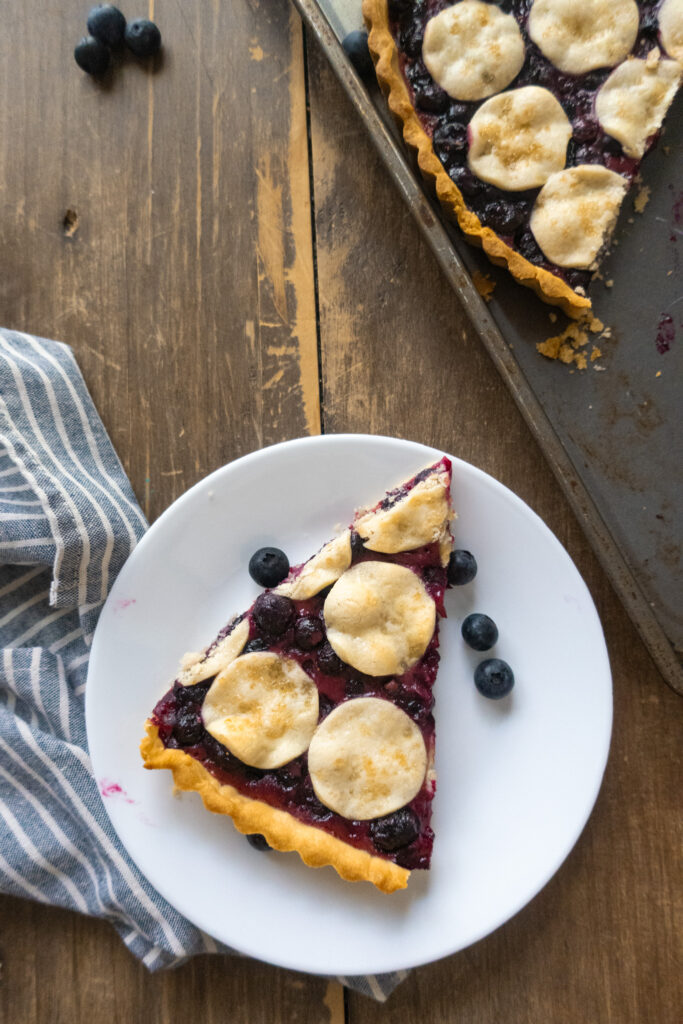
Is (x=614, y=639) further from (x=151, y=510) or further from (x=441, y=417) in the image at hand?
(x=151, y=510)

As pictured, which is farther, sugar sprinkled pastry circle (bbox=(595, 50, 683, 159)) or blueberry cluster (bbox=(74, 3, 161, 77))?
blueberry cluster (bbox=(74, 3, 161, 77))

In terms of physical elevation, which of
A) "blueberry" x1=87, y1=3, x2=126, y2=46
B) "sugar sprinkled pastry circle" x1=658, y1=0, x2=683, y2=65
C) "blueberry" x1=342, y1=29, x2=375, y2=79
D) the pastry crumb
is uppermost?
"blueberry" x1=87, y1=3, x2=126, y2=46

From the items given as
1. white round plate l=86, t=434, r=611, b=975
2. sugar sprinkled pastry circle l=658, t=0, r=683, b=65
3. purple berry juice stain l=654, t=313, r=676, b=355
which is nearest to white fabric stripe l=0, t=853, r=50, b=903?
white round plate l=86, t=434, r=611, b=975

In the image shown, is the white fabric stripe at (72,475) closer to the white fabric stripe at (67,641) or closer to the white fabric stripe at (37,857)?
the white fabric stripe at (67,641)

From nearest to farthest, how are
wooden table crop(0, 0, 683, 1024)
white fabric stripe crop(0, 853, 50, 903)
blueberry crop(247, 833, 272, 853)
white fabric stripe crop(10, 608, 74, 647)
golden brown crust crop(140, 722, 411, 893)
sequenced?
1. golden brown crust crop(140, 722, 411, 893)
2. blueberry crop(247, 833, 272, 853)
3. white fabric stripe crop(0, 853, 50, 903)
4. white fabric stripe crop(10, 608, 74, 647)
5. wooden table crop(0, 0, 683, 1024)

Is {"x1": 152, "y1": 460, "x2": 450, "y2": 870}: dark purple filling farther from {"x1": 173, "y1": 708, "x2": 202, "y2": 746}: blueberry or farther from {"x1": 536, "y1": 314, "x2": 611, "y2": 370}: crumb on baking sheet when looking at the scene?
{"x1": 536, "y1": 314, "x2": 611, "y2": 370}: crumb on baking sheet

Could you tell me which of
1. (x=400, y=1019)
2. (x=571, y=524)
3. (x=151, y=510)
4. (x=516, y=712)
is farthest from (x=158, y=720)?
(x=571, y=524)
